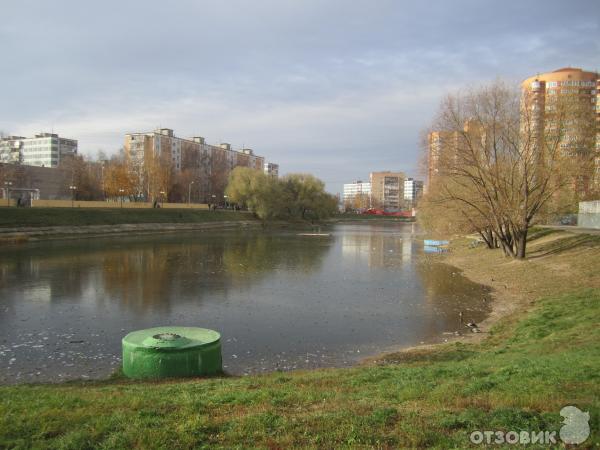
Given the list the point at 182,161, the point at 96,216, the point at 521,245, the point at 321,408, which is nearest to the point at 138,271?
the point at 521,245

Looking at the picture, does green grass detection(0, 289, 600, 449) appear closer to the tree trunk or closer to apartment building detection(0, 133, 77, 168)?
the tree trunk

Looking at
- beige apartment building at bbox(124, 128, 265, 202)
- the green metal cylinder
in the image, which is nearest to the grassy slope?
the green metal cylinder

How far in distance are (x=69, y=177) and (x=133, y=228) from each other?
120 ft

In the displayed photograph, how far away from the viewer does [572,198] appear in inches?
1182

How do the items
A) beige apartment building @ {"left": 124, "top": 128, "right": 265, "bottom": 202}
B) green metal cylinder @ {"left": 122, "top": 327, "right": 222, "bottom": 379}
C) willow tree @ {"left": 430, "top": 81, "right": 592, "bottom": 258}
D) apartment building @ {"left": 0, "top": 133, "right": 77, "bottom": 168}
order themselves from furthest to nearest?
apartment building @ {"left": 0, "top": 133, "right": 77, "bottom": 168} → beige apartment building @ {"left": 124, "top": 128, "right": 265, "bottom": 202} → willow tree @ {"left": 430, "top": 81, "right": 592, "bottom": 258} → green metal cylinder @ {"left": 122, "top": 327, "right": 222, "bottom": 379}

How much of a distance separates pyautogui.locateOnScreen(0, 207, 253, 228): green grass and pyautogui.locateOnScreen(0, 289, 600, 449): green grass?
49034 millimetres

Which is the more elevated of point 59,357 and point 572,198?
point 572,198

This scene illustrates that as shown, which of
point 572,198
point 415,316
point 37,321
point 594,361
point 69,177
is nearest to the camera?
point 594,361

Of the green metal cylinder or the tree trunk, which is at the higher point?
the tree trunk

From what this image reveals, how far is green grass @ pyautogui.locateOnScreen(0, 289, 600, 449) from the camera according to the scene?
5.27 m

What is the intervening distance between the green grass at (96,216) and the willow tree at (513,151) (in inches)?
1765

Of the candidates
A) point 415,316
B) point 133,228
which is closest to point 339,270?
point 415,316

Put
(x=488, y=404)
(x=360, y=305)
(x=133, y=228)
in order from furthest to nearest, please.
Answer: (x=133, y=228) → (x=360, y=305) → (x=488, y=404)

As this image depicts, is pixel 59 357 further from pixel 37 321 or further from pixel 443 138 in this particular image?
pixel 443 138
